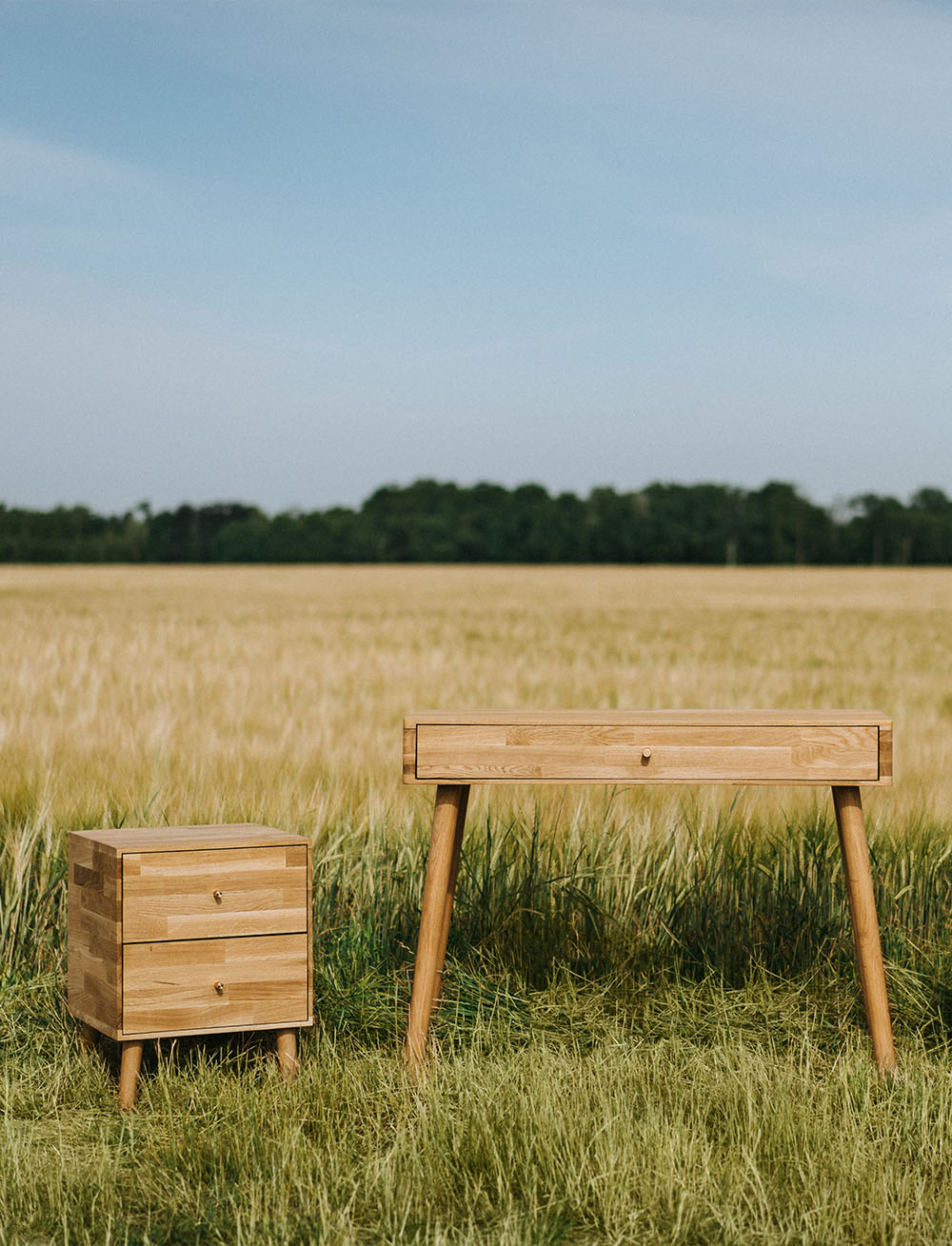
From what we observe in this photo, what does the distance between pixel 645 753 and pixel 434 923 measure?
27.1 inches

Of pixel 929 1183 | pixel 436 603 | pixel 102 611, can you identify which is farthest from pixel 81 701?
pixel 436 603

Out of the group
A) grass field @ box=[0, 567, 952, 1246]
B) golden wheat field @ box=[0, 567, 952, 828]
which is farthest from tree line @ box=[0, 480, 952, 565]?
grass field @ box=[0, 567, 952, 1246]

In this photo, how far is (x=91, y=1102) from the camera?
130 inches

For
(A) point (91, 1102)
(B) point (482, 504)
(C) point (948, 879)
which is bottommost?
(A) point (91, 1102)

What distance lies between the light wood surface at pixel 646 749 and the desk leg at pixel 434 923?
109 millimetres

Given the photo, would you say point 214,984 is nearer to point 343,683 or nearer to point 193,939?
point 193,939

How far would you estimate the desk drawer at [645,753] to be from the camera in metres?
3.40

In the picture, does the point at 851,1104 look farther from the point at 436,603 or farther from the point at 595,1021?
the point at 436,603

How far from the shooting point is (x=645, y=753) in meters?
3.43

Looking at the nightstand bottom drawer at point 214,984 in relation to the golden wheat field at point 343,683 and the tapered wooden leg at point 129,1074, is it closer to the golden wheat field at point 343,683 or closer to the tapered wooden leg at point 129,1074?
the tapered wooden leg at point 129,1074

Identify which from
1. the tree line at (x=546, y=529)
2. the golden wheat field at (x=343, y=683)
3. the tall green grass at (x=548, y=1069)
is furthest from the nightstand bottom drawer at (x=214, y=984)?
the tree line at (x=546, y=529)

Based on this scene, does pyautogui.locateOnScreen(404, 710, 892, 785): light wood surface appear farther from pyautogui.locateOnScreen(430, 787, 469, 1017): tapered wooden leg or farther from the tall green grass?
the tall green grass

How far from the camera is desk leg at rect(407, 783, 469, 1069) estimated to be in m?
3.39

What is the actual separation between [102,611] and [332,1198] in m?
20.3
